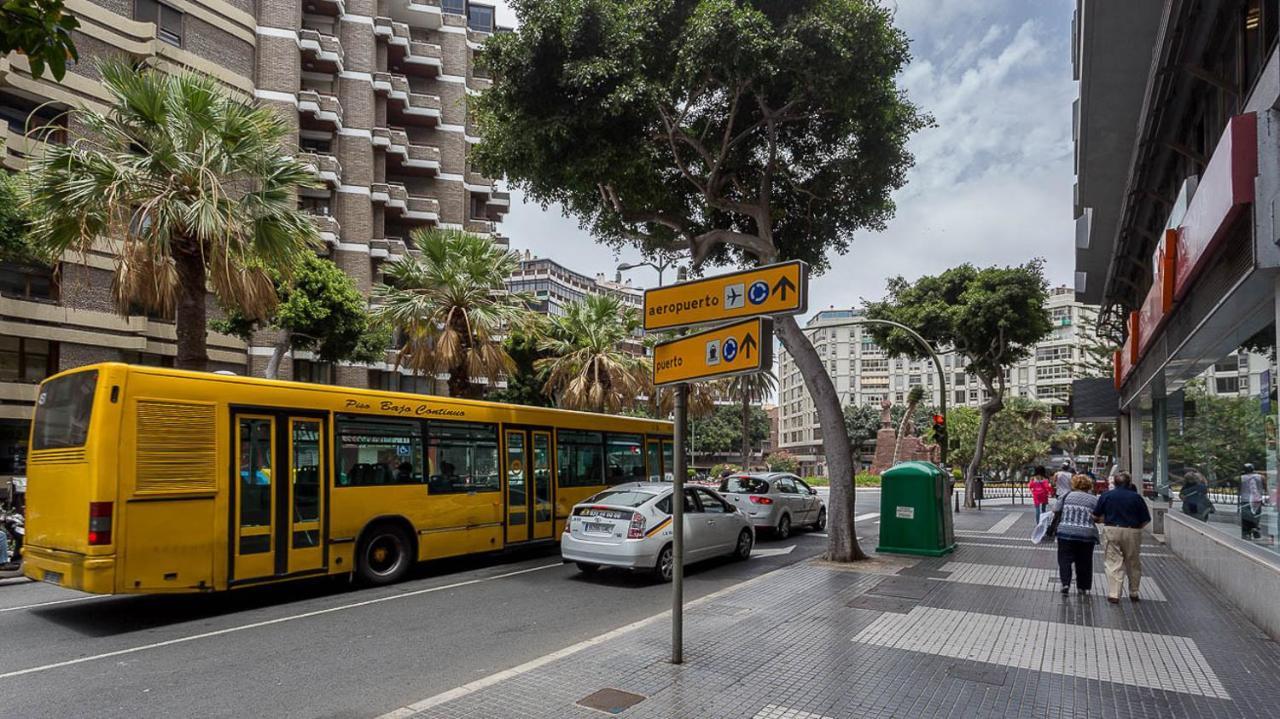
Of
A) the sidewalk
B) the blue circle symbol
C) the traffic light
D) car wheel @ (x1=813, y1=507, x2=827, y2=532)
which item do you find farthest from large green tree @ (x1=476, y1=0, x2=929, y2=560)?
the traffic light

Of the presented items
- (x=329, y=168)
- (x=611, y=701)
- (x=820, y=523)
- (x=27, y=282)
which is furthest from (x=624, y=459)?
(x=329, y=168)

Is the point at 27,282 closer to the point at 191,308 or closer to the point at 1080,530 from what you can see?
the point at 191,308

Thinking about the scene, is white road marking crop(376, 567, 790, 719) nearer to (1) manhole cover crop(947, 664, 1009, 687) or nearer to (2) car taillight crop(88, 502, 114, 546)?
(1) manhole cover crop(947, 664, 1009, 687)

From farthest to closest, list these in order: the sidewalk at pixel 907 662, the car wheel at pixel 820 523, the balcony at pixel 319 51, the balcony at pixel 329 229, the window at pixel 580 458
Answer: the balcony at pixel 319 51
the balcony at pixel 329 229
the car wheel at pixel 820 523
the window at pixel 580 458
the sidewalk at pixel 907 662

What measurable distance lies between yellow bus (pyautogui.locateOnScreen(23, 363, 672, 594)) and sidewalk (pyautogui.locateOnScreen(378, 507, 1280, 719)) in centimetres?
448

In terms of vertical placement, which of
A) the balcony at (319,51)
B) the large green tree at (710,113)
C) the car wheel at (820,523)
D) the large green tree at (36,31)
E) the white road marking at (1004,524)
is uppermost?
the balcony at (319,51)

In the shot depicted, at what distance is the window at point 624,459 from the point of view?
1505 cm

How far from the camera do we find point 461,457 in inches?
463

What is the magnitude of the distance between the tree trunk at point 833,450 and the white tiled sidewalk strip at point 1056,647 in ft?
12.1

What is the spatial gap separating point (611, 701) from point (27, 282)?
24292 mm

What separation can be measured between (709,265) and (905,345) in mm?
14232

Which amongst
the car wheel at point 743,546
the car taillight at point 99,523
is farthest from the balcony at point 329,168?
the car taillight at point 99,523

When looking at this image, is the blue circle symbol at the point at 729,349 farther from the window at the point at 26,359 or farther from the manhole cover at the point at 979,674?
the window at the point at 26,359

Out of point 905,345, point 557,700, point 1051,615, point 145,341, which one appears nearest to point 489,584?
point 557,700
